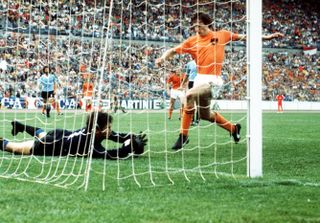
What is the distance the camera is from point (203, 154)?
10.3 m

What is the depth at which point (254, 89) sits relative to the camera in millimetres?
7285

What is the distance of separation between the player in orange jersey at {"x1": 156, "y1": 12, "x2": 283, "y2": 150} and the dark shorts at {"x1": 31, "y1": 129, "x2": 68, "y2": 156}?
6.22 ft

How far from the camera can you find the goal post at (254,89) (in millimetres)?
7219

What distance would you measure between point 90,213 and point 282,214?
56.9 inches

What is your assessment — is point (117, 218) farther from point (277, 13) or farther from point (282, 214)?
point (277, 13)

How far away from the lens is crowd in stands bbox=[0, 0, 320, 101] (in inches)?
950

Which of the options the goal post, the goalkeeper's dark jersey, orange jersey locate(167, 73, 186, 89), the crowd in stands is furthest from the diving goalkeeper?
orange jersey locate(167, 73, 186, 89)

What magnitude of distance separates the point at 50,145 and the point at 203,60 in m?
2.95

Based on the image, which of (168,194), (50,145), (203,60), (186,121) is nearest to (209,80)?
(203,60)

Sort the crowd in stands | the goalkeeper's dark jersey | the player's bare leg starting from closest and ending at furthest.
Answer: the goalkeeper's dark jersey → the player's bare leg → the crowd in stands

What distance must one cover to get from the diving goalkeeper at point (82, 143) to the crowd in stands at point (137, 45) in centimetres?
1164

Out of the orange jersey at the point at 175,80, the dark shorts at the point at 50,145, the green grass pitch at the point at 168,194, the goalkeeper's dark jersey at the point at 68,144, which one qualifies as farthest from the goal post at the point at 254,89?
the orange jersey at the point at 175,80

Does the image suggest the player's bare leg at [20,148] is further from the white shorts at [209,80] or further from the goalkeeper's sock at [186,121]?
the white shorts at [209,80]

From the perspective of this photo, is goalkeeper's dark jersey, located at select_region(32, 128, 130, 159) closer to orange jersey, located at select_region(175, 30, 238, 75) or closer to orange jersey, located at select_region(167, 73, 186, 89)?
orange jersey, located at select_region(175, 30, 238, 75)
